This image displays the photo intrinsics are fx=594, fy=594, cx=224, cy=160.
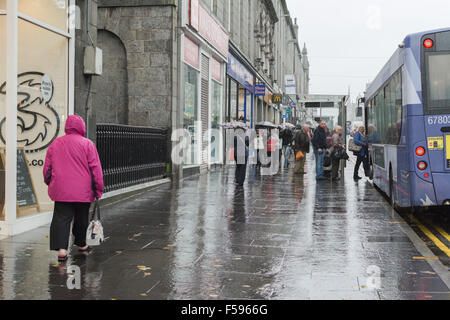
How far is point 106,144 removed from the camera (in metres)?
11.9

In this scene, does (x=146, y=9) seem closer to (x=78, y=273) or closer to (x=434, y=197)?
(x=434, y=197)

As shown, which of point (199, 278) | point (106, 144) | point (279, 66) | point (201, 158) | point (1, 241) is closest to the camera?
point (199, 278)

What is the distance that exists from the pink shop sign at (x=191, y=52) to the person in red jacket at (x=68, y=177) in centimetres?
1166

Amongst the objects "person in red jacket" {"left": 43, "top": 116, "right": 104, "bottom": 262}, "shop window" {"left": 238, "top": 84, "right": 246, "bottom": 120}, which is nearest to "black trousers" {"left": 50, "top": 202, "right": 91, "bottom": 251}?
"person in red jacket" {"left": 43, "top": 116, "right": 104, "bottom": 262}

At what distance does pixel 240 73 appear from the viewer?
29203mm

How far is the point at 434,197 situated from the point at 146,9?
1055 cm

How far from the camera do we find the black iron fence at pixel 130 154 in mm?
11938

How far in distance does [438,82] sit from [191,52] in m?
11.1

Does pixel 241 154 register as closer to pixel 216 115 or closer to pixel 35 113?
pixel 35 113

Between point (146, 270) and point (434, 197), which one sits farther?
point (434, 197)

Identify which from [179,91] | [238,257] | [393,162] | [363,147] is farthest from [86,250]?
[363,147]

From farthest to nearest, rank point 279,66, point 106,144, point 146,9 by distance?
1. point 279,66
2. point 146,9
3. point 106,144

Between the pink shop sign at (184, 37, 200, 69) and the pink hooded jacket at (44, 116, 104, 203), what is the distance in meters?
11.6
